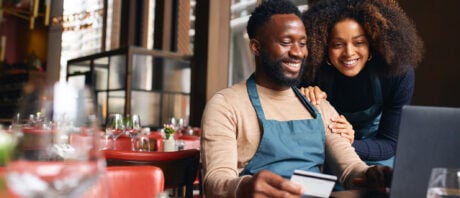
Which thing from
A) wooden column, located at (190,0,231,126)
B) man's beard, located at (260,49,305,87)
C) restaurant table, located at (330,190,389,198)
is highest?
wooden column, located at (190,0,231,126)

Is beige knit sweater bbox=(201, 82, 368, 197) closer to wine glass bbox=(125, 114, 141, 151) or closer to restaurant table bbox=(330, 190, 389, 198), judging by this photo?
restaurant table bbox=(330, 190, 389, 198)

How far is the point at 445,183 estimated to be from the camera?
87 cm

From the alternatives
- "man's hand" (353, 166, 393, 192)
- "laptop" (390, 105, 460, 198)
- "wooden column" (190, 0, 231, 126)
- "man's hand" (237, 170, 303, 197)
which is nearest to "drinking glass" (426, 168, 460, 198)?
"laptop" (390, 105, 460, 198)

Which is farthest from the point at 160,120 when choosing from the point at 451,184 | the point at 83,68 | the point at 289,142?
the point at 451,184

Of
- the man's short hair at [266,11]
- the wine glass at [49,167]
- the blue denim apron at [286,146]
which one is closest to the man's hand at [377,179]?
the blue denim apron at [286,146]

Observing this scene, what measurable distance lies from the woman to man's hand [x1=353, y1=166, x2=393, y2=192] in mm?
481

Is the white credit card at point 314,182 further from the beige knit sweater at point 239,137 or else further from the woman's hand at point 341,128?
the woman's hand at point 341,128

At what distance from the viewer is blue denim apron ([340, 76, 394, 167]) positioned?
2.02 meters

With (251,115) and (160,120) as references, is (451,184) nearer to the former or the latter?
(251,115)

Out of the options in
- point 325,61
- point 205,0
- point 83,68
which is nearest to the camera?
point 325,61

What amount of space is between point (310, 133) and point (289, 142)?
→ 8cm

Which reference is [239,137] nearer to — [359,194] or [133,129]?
[359,194]

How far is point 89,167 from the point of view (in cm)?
55

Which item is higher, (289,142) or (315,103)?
(315,103)
